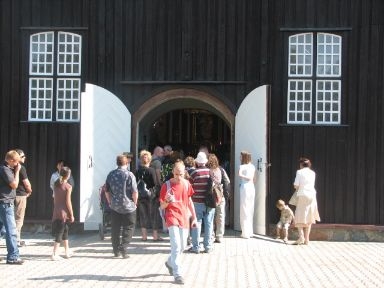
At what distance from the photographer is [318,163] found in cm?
1460

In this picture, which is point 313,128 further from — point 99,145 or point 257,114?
point 99,145

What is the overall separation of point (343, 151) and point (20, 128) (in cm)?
673

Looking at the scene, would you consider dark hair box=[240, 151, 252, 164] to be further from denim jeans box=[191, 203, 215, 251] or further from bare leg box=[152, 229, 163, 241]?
bare leg box=[152, 229, 163, 241]

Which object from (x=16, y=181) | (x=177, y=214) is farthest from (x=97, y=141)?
(x=177, y=214)

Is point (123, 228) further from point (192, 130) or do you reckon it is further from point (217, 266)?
point (192, 130)

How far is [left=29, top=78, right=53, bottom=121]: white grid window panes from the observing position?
1524 cm

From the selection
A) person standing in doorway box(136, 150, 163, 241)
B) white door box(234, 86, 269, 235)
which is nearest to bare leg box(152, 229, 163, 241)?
person standing in doorway box(136, 150, 163, 241)

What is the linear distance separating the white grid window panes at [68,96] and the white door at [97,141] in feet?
3.59

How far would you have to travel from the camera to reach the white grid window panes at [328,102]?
14.7 m

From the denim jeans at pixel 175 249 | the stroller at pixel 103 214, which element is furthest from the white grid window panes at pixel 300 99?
the denim jeans at pixel 175 249

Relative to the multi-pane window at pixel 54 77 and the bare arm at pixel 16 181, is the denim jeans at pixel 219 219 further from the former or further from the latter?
the multi-pane window at pixel 54 77

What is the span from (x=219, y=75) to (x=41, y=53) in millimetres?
3817

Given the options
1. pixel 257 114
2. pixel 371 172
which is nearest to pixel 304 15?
pixel 257 114

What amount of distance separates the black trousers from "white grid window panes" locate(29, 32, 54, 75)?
480 cm
